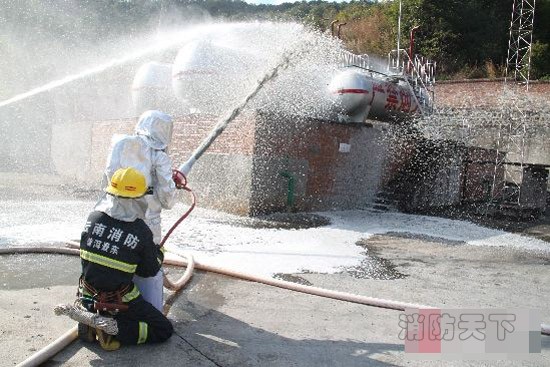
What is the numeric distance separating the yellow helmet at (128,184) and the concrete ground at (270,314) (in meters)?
1.02

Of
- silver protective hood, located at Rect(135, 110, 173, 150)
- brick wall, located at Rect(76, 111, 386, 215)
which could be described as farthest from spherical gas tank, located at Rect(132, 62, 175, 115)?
silver protective hood, located at Rect(135, 110, 173, 150)

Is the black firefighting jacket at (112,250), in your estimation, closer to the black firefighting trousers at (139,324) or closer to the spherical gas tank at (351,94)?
the black firefighting trousers at (139,324)

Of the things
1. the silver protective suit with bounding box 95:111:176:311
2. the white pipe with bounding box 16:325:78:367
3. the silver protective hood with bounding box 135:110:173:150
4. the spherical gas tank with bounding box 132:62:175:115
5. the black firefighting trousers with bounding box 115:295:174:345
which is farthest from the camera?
the spherical gas tank with bounding box 132:62:175:115

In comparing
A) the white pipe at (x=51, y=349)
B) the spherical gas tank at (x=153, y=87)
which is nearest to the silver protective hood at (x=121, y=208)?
the white pipe at (x=51, y=349)

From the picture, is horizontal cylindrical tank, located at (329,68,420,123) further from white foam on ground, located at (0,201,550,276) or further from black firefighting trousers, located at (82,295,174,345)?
black firefighting trousers, located at (82,295,174,345)

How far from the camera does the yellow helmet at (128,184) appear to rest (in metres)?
3.01

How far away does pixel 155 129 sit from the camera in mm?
3525

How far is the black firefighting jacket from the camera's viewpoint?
306 centimetres

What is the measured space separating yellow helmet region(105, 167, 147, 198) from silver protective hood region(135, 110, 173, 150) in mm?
490

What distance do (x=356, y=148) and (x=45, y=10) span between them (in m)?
24.8

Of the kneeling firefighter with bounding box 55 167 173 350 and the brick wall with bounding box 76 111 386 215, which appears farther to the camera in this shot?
the brick wall with bounding box 76 111 386 215

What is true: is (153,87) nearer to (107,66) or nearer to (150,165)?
(107,66)

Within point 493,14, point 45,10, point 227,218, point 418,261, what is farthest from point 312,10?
point 418,261

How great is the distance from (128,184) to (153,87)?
11320 millimetres
